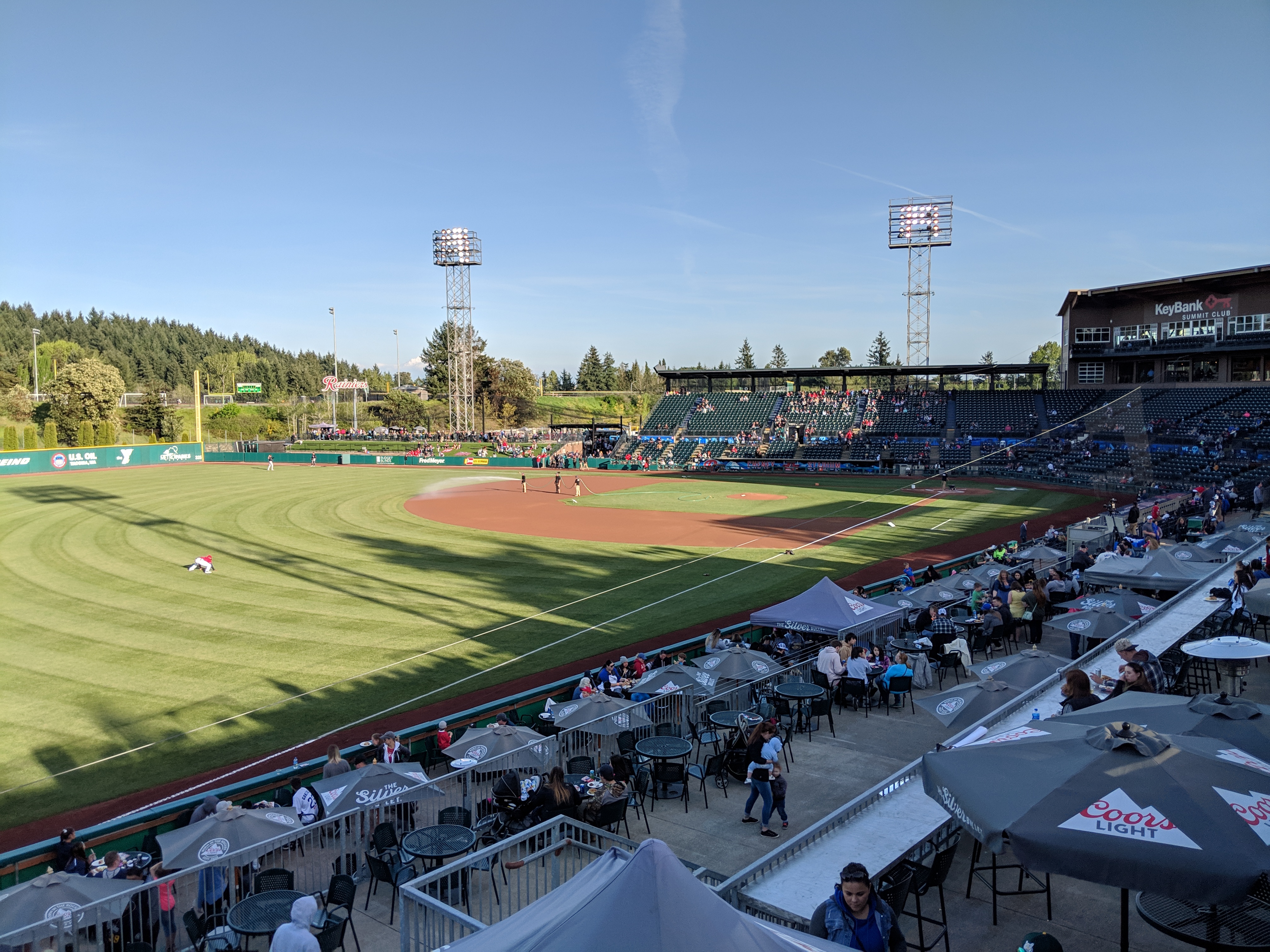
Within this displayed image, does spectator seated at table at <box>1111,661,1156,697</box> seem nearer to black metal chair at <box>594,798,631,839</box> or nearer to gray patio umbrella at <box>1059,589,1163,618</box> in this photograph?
black metal chair at <box>594,798,631,839</box>

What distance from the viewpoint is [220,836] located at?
9.25 meters

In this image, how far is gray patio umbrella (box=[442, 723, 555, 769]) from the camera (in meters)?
11.5

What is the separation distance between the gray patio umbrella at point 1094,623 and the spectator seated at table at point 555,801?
10008 mm

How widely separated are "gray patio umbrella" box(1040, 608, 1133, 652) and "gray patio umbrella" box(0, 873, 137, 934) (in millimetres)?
14885

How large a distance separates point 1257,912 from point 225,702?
677 inches

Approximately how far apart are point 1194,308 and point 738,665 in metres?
63.5

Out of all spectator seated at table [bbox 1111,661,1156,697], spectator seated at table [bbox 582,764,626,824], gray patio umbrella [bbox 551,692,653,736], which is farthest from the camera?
gray patio umbrella [bbox 551,692,653,736]

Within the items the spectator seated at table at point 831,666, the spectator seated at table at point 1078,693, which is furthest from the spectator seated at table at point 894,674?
the spectator seated at table at point 1078,693

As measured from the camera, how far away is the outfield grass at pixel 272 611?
Answer: 16016mm

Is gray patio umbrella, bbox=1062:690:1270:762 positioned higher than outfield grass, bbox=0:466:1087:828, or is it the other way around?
gray patio umbrella, bbox=1062:690:1270:762

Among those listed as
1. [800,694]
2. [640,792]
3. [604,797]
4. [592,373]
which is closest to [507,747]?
[604,797]

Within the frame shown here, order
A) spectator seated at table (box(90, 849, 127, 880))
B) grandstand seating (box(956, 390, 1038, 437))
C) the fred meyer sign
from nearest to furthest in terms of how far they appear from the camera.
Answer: spectator seated at table (box(90, 849, 127, 880)), the fred meyer sign, grandstand seating (box(956, 390, 1038, 437))

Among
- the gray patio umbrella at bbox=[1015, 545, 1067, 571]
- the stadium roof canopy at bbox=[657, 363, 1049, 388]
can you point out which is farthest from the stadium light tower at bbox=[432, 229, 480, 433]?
the gray patio umbrella at bbox=[1015, 545, 1067, 571]

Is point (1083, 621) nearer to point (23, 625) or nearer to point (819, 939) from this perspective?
point (819, 939)
